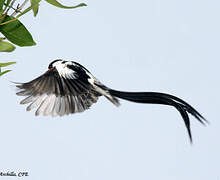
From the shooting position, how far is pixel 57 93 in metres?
0.81

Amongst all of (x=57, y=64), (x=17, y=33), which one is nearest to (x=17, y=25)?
(x=17, y=33)

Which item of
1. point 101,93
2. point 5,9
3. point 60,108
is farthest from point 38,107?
point 5,9

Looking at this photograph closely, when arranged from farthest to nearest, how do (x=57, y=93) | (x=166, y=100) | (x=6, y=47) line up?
(x=57, y=93), (x=166, y=100), (x=6, y=47)

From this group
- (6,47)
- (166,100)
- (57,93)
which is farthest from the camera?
(57,93)

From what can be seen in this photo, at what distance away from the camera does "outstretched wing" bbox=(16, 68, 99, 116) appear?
30.5 inches

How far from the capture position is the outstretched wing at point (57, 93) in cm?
77

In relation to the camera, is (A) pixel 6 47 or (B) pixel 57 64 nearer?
(A) pixel 6 47

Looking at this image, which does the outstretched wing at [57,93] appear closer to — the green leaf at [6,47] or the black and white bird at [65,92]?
the black and white bird at [65,92]

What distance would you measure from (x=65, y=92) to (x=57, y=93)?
2 cm

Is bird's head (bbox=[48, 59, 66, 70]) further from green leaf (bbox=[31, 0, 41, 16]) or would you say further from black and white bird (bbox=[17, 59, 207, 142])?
green leaf (bbox=[31, 0, 41, 16])

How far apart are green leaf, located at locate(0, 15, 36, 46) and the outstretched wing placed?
192mm

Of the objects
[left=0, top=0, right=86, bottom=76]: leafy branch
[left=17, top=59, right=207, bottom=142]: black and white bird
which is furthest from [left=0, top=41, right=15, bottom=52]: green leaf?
[left=17, top=59, right=207, bottom=142]: black and white bird

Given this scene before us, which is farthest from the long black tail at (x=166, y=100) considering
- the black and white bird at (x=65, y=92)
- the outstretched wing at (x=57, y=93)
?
the outstretched wing at (x=57, y=93)

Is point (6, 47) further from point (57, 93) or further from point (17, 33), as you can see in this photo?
point (57, 93)
